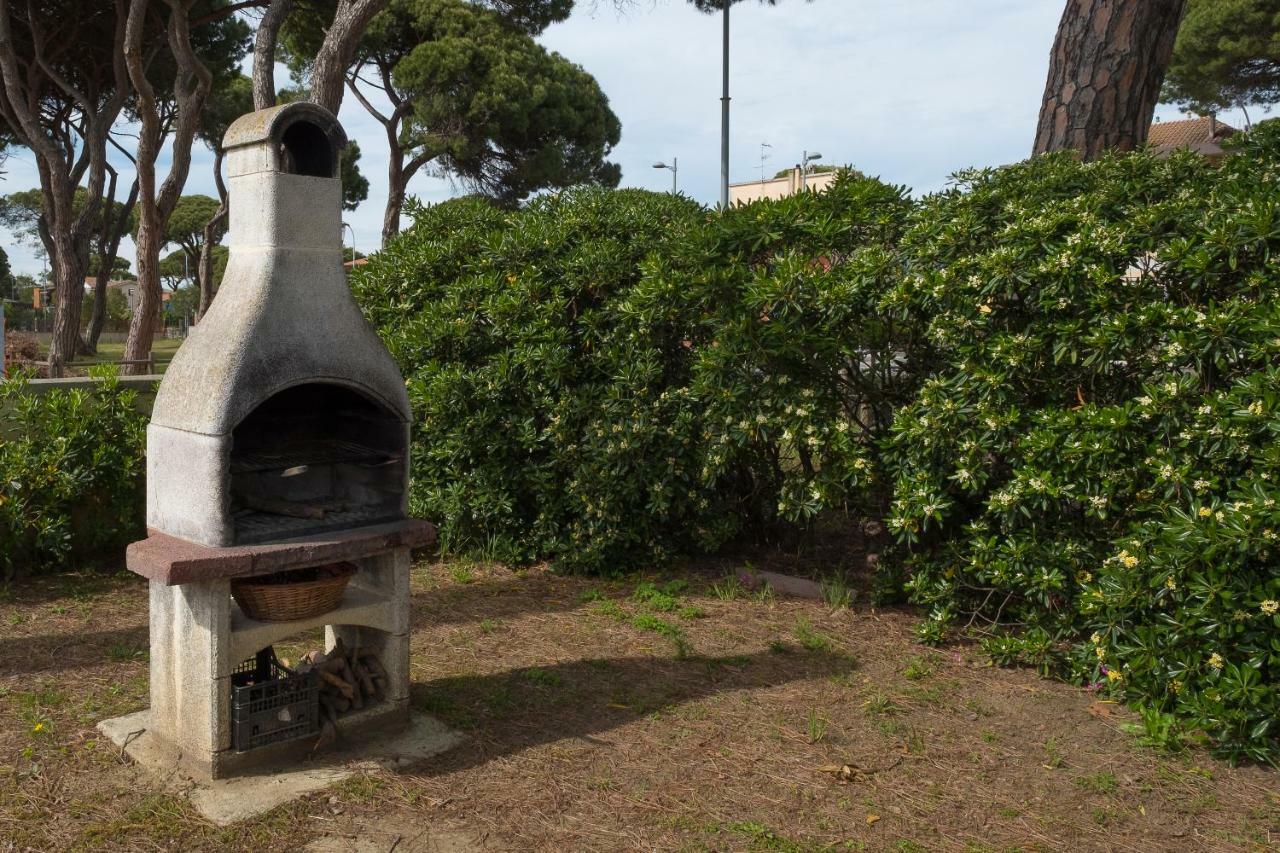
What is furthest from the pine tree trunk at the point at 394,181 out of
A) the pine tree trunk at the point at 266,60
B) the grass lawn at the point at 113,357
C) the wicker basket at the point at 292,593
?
the wicker basket at the point at 292,593

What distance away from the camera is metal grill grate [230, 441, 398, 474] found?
4.11m

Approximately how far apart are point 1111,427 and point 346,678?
3506 mm

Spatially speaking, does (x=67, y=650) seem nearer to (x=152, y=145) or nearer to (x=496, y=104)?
(x=152, y=145)

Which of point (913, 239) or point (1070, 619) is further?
point (913, 239)

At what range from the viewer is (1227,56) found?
22.3 metres

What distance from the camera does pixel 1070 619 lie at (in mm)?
4973

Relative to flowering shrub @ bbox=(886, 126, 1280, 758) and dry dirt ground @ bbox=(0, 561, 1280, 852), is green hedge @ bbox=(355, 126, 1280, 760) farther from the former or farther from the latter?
dry dirt ground @ bbox=(0, 561, 1280, 852)

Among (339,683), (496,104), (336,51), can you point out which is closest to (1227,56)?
(496,104)

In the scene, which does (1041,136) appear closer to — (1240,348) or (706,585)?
(1240,348)

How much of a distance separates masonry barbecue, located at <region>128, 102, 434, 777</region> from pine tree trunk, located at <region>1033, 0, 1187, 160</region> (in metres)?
5.08

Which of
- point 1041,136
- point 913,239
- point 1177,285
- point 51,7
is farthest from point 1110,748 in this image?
point 51,7

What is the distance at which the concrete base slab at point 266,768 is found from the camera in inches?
147

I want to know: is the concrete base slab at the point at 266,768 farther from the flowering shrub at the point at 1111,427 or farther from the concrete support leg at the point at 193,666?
the flowering shrub at the point at 1111,427

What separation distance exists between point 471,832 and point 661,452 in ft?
10.8
